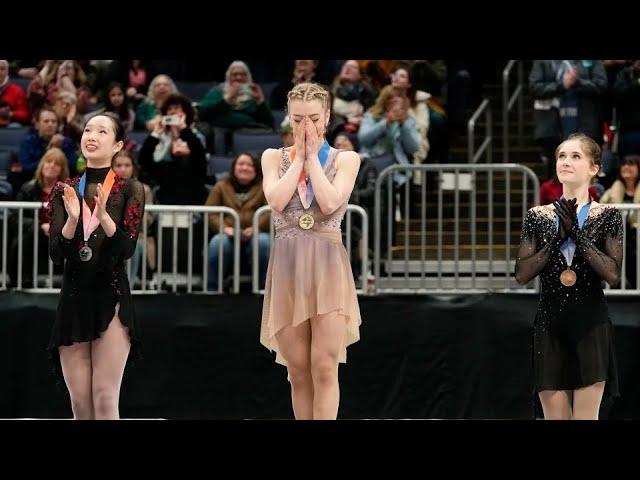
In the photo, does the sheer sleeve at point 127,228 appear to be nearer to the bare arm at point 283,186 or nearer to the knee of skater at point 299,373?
the bare arm at point 283,186

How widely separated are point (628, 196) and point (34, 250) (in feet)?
13.1

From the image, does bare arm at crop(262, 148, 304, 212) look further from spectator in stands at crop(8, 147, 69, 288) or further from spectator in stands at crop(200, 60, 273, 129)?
spectator in stands at crop(200, 60, 273, 129)

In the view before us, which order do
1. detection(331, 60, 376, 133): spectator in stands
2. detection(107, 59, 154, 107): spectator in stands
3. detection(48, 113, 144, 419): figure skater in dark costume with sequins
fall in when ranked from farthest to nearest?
detection(107, 59, 154, 107): spectator in stands → detection(331, 60, 376, 133): spectator in stands → detection(48, 113, 144, 419): figure skater in dark costume with sequins

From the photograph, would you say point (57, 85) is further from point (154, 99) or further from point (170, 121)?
point (170, 121)

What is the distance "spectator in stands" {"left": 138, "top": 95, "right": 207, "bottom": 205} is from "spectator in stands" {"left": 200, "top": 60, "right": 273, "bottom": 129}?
31.7 inches

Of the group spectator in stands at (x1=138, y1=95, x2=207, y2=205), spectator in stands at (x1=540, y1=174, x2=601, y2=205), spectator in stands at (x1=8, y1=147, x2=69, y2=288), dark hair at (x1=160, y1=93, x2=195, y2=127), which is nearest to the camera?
spectator in stands at (x1=8, y1=147, x2=69, y2=288)

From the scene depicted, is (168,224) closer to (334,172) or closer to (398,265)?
(398,265)

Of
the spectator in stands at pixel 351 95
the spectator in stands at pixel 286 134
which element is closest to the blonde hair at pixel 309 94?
the spectator in stands at pixel 286 134

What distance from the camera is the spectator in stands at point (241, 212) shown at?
9227 mm

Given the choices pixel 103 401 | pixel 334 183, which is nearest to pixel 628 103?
pixel 334 183

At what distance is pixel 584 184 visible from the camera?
6.48 meters

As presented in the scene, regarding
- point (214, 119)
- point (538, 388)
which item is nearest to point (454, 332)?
point (538, 388)

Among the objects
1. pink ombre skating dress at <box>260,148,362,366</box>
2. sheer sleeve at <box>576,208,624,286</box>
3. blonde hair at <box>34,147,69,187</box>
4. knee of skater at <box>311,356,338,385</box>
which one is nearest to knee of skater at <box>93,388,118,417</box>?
pink ombre skating dress at <box>260,148,362,366</box>

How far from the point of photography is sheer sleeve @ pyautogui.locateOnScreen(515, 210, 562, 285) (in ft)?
20.9
